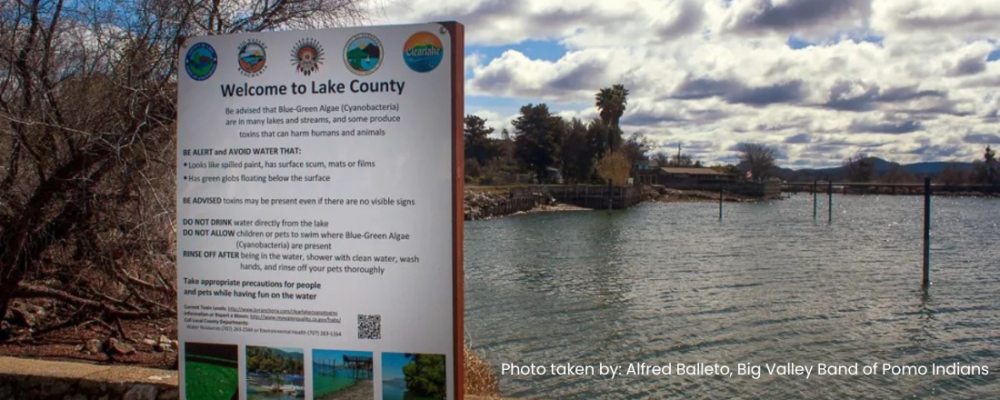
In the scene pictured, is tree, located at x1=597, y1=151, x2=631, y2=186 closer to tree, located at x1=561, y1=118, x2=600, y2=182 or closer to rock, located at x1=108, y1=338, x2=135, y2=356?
tree, located at x1=561, y1=118, x2=600, y2=182

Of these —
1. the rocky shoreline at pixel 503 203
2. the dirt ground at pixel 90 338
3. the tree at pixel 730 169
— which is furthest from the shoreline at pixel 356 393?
the tree at pixel 730 169

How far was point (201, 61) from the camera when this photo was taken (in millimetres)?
4230

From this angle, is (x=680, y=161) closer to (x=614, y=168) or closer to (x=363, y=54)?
(x=614, y=168)

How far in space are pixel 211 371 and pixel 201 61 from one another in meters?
1.67

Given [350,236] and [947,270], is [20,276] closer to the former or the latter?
[350,236]

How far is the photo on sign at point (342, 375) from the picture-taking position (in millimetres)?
3949

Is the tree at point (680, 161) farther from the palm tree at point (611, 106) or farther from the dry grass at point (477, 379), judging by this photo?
the dry grass at point (477, 379)

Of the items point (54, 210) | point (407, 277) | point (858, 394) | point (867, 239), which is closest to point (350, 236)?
point (407, 277)

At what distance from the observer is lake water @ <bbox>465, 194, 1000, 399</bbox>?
13.7m

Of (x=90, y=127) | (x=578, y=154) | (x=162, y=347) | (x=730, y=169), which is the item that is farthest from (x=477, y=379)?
(x=730, y=169)

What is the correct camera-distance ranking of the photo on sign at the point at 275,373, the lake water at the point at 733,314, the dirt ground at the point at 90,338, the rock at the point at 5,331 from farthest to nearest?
1. the lake water at the point at 733,314
2. the rock at the point at 5,331
3. the dirt ground at the point at 90,338
4. the photo on sign at the point at 275,373

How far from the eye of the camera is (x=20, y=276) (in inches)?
307

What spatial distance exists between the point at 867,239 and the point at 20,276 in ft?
156

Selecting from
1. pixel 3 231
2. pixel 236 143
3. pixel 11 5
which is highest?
pixel 11 5
